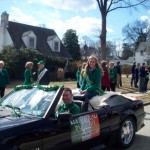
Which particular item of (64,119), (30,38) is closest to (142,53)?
(30,38)

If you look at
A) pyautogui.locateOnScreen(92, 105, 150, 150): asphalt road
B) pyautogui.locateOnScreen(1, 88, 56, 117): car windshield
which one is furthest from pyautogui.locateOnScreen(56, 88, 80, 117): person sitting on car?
pyautogui.locateOnScreen(92, 105, 150, 150): asphalt road

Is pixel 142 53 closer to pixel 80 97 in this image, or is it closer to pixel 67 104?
pixel 80 97

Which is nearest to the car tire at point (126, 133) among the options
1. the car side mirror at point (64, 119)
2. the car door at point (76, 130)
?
the car door at point (76, 130)

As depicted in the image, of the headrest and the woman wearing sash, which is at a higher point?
the woman wearing sash

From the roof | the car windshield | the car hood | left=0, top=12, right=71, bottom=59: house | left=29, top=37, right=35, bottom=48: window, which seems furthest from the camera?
left=29, top=37, right=35, bottom=48: window

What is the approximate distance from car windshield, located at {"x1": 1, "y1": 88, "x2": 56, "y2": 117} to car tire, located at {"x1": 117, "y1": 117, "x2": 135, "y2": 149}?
6.18 ft

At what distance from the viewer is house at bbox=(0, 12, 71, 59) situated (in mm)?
35344

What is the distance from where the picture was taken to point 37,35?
1547 inches

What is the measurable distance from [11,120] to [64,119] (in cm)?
84

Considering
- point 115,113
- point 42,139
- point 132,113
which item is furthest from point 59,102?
point 132,113

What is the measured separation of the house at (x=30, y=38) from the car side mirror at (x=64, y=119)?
2952 centimetres

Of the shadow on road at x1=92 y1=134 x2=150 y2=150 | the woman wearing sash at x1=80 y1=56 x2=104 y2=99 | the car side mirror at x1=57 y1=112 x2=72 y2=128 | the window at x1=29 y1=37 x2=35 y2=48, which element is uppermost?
the window at x1=29 y1=37 x2=35 y2=48

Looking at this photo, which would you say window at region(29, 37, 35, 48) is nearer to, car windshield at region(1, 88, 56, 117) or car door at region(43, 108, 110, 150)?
car windshield at region(1, 88, 56, 117)

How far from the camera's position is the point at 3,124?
4.18 meters
